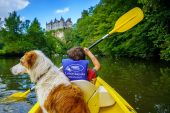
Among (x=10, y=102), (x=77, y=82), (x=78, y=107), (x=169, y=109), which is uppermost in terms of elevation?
(x=77, y=82)

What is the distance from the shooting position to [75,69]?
15.2 ft

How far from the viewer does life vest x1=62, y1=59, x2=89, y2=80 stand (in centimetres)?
461

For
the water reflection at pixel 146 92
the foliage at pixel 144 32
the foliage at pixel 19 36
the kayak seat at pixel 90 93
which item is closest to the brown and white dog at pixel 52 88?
the kayak seat at pixel 90 93

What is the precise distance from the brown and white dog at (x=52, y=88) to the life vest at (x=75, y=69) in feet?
1.08

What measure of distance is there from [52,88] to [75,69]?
0.53 meters

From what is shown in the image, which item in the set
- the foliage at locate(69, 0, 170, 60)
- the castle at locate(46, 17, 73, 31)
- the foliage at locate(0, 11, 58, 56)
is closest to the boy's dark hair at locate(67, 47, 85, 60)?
the foliage at locate(69, 0, 170, 60)

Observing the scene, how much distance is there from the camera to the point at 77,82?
179 inches

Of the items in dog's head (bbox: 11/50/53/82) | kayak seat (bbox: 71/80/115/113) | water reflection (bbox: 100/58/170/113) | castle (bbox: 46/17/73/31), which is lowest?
water reflection (bbox: 100/58/170/113)

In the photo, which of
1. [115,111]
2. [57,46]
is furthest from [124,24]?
[57,46]

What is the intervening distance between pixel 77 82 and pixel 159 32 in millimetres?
15463

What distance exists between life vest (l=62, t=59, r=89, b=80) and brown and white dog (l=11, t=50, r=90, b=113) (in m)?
0.33

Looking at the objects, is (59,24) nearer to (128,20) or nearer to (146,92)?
(146,92)

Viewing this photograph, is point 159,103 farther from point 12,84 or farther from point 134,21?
point 12,84

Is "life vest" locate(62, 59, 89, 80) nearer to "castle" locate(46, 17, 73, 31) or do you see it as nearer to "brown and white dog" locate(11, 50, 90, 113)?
"brown and white dog" locate(11, 50, 90, 113)
